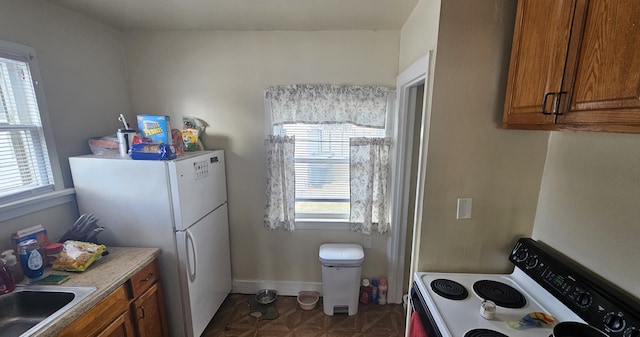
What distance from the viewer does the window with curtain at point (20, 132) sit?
1423 mm

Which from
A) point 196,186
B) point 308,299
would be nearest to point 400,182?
point 308,299

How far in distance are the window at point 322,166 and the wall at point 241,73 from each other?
0.96 ft

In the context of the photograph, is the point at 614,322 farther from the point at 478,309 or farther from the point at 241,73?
the point at 241,73

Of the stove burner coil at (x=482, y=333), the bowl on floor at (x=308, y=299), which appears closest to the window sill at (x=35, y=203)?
the bowl on floor at (x=308, y=299)

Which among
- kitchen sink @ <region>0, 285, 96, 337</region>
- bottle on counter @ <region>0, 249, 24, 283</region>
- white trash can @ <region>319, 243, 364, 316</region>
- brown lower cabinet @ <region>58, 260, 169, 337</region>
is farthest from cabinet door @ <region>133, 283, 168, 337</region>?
white trash can @ <region>319, 243, 364, 316</region>

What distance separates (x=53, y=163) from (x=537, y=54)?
2.72 m

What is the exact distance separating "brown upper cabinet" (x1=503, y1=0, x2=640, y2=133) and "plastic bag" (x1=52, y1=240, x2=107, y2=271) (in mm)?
2369

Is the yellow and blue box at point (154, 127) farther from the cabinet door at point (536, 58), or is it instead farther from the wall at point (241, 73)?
the cabinet door at point (536, 58)

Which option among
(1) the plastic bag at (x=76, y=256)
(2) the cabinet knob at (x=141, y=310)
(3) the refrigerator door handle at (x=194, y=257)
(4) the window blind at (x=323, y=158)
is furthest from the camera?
(4) the window blind at (x=323, y=158)

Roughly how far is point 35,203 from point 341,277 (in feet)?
7.03

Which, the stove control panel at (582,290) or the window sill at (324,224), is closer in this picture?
the stove control panel at (582,290)

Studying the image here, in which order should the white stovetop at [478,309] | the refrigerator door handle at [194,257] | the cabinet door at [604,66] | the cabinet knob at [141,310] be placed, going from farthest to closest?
the refrigerator door handle at [194,257]
the cabinet knob at [141,310]
the white stovetop at [478,309]
the cabinet door at [604,66]

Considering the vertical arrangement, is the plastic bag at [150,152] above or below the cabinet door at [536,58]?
below

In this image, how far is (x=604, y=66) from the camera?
79 centimetres
